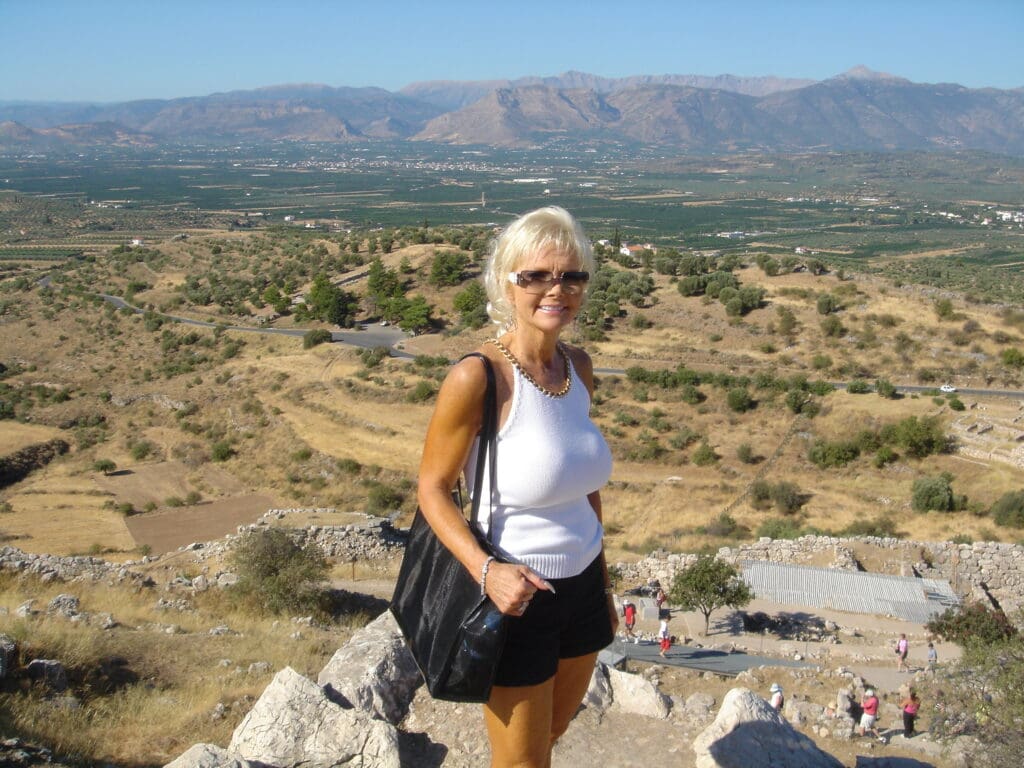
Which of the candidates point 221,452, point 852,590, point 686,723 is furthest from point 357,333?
point 686,723

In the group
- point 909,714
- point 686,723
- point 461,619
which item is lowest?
point 909,714

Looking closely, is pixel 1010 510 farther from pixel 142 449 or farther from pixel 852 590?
pixel 142 449

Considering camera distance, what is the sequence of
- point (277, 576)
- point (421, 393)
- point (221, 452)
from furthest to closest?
point (421, 393) < point (221, 452) < point (277, 576)

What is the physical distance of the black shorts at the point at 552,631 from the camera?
99.8 inches

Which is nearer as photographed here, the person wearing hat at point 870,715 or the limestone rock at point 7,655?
the limestone rock at point 7,655

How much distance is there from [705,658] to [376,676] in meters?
6.86

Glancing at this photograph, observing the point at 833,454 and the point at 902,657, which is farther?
the point at 833,454

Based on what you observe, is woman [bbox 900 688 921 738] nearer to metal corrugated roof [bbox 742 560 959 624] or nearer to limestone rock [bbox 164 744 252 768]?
metal corrugated roof [bbox 742 560 959 624]

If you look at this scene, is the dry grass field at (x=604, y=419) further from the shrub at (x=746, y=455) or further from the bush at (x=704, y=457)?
the bush at (x=704, y=457)

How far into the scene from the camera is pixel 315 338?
3684cm

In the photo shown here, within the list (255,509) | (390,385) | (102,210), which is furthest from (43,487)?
(102,210)

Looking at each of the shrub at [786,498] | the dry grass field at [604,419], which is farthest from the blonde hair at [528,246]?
the shrub at [786,498]

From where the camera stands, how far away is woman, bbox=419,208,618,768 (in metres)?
2.44

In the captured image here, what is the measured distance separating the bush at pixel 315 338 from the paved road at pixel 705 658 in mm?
28231
